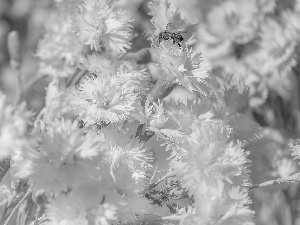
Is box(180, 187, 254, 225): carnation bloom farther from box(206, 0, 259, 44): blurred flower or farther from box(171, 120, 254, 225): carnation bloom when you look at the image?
box(206, 0, 259, 44): blurred flower

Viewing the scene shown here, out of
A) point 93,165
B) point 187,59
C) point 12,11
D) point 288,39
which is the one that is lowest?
point 12,11

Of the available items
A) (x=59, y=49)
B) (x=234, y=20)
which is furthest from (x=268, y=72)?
(x=59, y=49)

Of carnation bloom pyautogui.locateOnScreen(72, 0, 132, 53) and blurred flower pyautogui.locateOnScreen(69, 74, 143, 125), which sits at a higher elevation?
carnation bloom pyautogui.locateOnScreen(72, 0, 132, 53)


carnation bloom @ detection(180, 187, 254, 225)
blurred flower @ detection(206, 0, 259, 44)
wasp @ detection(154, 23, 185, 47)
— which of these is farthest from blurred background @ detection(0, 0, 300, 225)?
carnation bloom @ detection(180, 187, 254, 225)

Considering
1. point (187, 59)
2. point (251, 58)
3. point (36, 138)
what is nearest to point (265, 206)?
point (251, 58)

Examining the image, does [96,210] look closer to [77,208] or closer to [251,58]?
[77,208]
